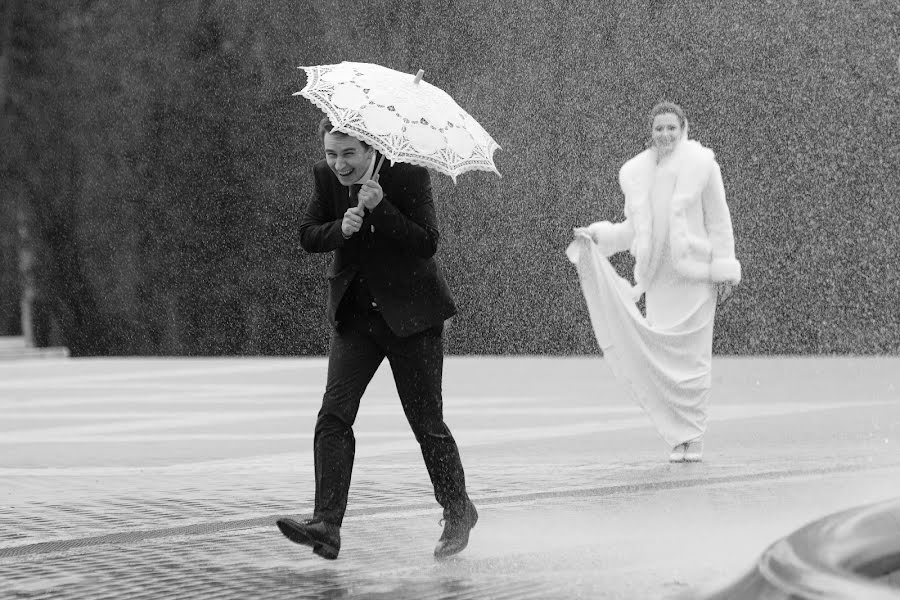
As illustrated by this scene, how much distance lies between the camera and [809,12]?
59.5 ft

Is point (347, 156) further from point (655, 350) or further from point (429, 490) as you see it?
point (655, 350)

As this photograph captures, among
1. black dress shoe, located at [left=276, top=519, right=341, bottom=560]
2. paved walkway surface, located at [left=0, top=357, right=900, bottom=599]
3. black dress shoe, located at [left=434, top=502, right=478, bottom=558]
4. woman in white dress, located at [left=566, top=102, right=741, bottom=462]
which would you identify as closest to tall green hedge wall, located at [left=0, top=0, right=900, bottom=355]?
paved walkway surface, located at [left=0, top=357, right=900, bottom=599]

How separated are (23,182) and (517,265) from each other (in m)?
7.50

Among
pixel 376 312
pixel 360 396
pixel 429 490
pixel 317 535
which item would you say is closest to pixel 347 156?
pixel 376 312

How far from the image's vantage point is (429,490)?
25.9ft

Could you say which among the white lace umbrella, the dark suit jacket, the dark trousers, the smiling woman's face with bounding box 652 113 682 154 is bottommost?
the dark trousers

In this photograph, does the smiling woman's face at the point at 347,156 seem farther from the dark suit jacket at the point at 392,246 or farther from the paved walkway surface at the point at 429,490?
the paved walkway surface at the point at 429,490

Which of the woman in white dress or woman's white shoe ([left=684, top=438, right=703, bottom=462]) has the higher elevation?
the woman in white dress

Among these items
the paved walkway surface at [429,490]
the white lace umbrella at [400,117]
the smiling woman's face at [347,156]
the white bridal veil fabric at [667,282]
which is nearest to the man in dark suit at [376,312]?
the smiling woman's face at [347,156]

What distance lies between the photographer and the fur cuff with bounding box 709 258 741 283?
9047mm

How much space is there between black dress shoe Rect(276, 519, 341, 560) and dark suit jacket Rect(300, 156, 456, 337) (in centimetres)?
70

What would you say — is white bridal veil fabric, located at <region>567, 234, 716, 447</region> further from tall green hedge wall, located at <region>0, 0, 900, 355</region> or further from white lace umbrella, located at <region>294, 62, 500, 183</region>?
tall green hedge wall, located at <region>0, 0, 900, 355</region>

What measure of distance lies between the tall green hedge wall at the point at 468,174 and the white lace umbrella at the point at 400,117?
1256cm

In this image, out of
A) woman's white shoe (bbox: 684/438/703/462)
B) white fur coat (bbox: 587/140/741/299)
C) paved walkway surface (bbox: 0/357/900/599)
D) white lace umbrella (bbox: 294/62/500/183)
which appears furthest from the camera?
white fur coat (bbox: 587/140/741/299)
